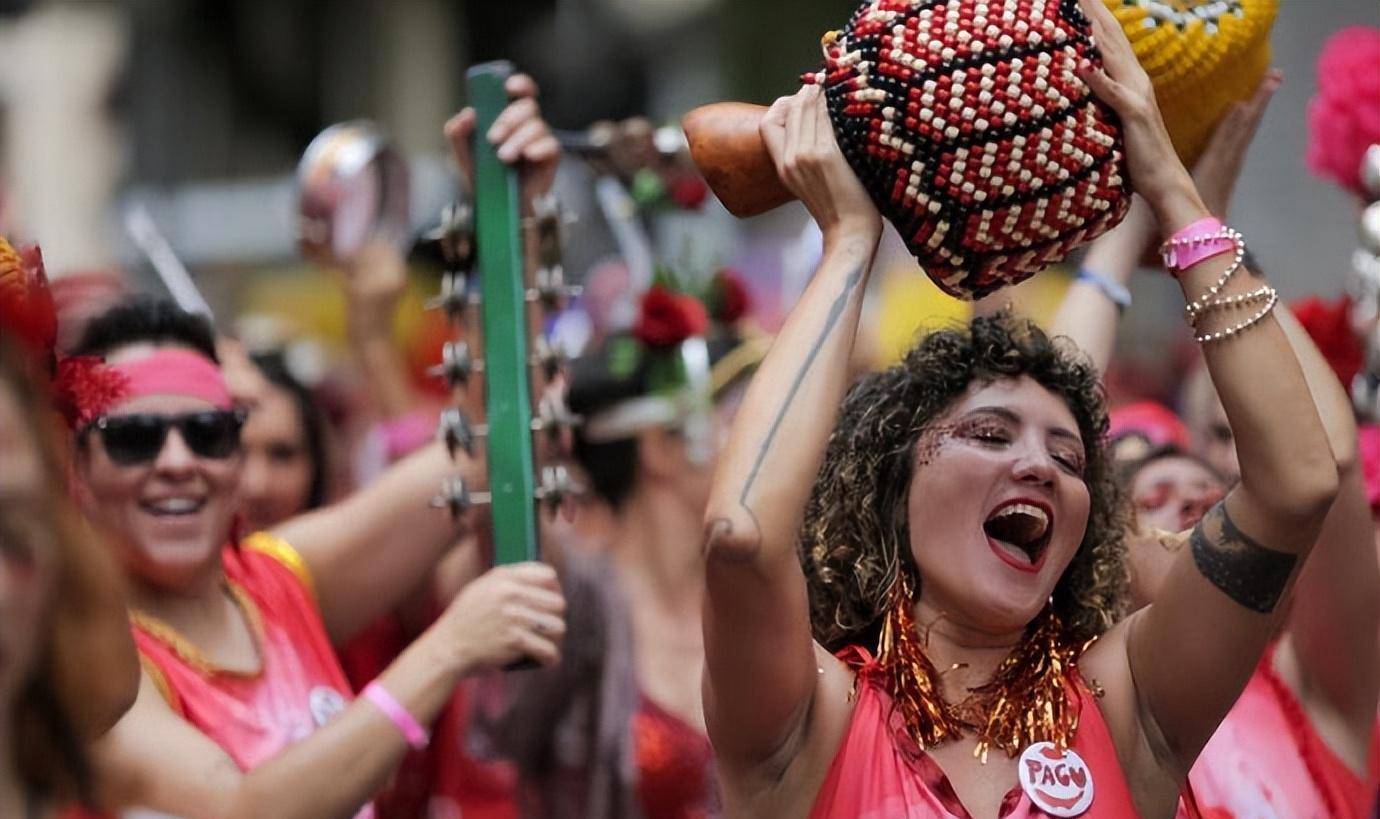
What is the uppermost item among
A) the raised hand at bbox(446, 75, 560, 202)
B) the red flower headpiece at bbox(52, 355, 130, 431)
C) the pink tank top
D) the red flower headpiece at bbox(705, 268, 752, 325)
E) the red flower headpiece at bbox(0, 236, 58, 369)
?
the raised hand at bbox(446, 75, 560, 202)

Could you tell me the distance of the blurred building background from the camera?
55.3 ft

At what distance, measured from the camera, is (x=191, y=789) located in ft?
10.2

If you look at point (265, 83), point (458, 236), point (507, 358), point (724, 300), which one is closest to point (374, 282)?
point (724, 300)

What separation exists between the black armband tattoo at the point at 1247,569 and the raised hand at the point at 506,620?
103cm

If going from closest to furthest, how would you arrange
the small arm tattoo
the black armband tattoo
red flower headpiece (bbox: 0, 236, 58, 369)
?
red flower headpiece (bbox: 0, 236, 58, 369) < the small arm tattoo < the black armband tattoo

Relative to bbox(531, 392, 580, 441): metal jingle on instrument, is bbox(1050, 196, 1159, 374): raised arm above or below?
above

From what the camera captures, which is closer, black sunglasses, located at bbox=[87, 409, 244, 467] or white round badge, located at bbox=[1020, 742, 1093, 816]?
white round badge, located at bbox=[1020, 742, 1093, 816]

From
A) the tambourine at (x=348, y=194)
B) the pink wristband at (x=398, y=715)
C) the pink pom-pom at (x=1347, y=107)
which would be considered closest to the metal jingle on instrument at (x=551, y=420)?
the pink wristband at (x=398, y=715)

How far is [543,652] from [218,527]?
2.44ft

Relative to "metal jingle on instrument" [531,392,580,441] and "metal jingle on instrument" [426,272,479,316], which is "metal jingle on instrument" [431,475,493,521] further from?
"metal jingle on instrument" [426,272,479,316]

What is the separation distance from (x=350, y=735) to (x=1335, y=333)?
2.01 m

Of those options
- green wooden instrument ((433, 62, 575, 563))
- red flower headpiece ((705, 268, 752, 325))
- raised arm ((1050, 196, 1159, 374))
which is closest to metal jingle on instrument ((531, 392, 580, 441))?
green wooden instrument ((433, 62, 575, 563))

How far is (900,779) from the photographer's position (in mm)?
2711

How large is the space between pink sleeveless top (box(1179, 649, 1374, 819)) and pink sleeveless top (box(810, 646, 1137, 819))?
82 cm
